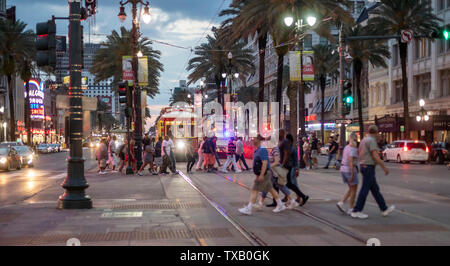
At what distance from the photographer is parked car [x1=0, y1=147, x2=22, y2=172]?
1293 inches

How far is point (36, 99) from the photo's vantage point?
386ft

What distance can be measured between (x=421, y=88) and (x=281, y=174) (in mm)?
48958

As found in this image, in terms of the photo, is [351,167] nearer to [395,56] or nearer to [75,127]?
[75,127]

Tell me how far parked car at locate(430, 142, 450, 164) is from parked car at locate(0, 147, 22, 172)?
92.6 feet

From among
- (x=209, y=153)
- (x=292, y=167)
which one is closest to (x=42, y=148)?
(x=209, y=153)

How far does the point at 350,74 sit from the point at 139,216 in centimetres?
7005

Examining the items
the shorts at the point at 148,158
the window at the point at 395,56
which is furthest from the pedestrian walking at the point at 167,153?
the window at the point at 395,56

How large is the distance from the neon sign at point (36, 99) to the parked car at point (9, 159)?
84777 mm

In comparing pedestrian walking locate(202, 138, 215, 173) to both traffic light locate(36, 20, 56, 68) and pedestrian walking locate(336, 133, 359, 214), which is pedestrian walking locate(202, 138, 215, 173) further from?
pedestrian walking locate(336, 133, 359, 214)

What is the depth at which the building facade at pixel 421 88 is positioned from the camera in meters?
52.9

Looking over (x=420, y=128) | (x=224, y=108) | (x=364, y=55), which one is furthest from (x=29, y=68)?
(x=420, y=128)

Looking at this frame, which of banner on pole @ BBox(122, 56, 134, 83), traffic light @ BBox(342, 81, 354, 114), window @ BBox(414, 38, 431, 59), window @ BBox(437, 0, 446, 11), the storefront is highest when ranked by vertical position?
window @ BBox(437, 0, 446, 11)

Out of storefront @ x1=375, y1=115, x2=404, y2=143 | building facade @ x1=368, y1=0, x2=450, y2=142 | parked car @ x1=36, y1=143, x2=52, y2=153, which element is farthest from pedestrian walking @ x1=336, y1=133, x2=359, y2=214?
parked car @ x1=36, y1=143, x2=52, y2=153
